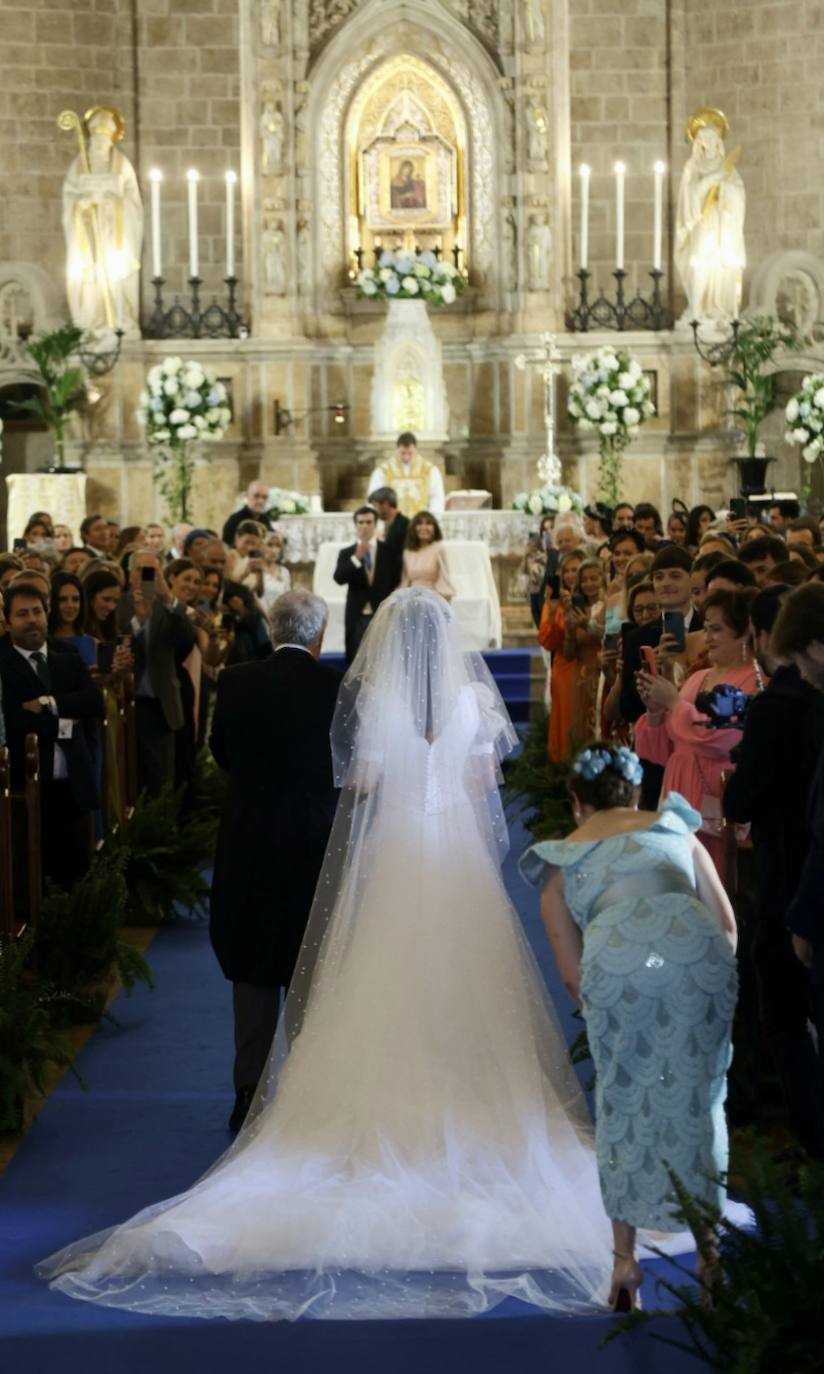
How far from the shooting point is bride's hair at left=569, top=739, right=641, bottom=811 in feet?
16.0

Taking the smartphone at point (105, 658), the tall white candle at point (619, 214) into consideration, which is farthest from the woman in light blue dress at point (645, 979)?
the tall white candle at point (619, 214)

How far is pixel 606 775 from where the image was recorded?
4891 millimetres

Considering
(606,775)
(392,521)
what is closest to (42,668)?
(606,775)

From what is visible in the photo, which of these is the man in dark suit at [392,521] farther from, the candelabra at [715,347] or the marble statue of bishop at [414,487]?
the candelabra at [715,347]

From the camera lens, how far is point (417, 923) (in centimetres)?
631

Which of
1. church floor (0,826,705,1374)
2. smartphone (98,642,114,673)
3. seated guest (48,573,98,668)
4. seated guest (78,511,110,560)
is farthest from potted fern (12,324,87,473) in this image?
church floor (0,826,705,1374)

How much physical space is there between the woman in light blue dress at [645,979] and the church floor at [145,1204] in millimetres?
368

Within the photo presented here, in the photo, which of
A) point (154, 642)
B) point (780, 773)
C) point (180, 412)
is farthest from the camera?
point (180, 412)

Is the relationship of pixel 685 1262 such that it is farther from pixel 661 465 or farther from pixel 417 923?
pixel 661 465

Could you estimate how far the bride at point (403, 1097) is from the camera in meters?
5.39

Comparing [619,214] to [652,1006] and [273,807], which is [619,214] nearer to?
[273,807]

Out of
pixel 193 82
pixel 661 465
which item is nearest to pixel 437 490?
pixel 661 465

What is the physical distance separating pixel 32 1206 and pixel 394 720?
64.6 inches

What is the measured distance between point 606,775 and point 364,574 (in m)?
10.2
